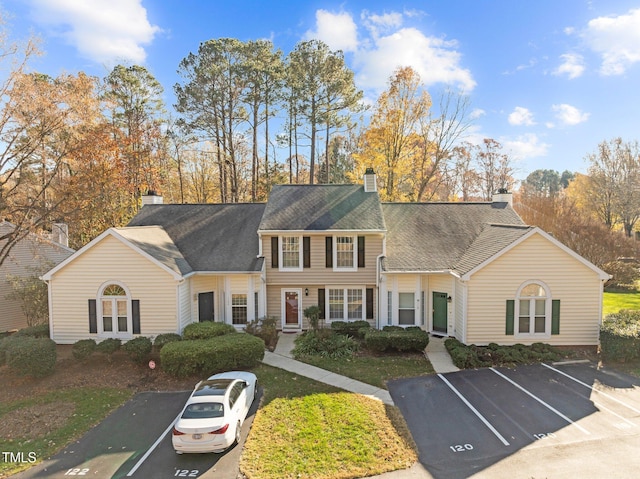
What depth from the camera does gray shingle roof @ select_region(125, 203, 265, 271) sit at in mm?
18766

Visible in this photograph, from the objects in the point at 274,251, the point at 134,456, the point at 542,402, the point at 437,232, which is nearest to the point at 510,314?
the point at 542,402

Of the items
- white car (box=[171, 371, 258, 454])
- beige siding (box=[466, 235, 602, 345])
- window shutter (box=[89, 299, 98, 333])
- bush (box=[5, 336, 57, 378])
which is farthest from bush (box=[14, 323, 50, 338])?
beige siding (box=[466, 235, 602, 345])

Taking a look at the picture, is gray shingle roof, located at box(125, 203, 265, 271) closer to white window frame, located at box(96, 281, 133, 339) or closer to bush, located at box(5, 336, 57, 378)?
white window frame, located at box(96, 281, 133, 339)

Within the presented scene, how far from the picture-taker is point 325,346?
16156 millimetres

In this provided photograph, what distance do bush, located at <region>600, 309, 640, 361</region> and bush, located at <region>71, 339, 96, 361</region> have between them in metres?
20.9

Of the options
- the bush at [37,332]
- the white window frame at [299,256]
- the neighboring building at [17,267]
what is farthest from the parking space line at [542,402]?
the neighboring building at [17,267]

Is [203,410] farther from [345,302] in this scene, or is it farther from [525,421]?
[345,302]

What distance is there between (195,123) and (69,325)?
19732 millimetres

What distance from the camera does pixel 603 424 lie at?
10.2 meters

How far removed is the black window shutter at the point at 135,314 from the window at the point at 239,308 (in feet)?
14.4

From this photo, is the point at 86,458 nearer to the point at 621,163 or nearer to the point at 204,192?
the point at 204,192

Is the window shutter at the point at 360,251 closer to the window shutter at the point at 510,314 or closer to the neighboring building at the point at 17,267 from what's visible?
the window shutter at the point at 510,314

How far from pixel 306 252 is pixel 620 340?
1395cm

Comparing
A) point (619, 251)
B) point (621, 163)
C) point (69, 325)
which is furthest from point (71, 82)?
point (621, 163)
